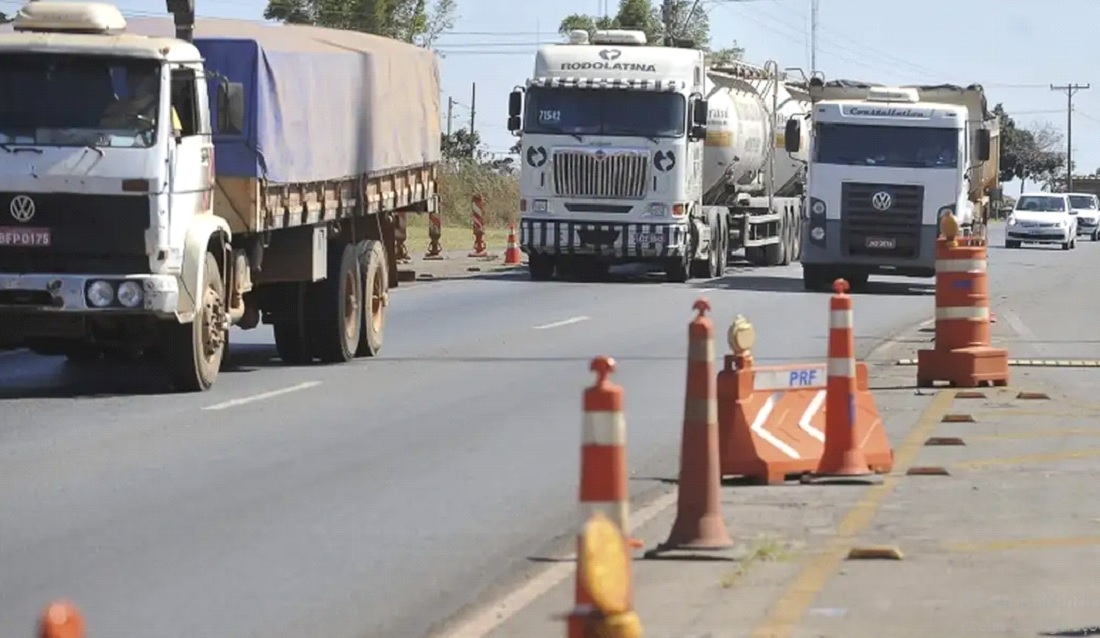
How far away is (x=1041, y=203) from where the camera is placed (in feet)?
214

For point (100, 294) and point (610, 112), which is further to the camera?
point (610, 112)

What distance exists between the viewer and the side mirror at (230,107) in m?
16.6

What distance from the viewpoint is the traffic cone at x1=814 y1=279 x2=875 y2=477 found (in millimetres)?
11586

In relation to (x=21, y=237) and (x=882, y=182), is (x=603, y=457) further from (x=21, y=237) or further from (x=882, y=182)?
(x=882, y=182)

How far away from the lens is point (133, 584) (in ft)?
29.2

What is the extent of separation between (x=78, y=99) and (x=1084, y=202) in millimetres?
72209

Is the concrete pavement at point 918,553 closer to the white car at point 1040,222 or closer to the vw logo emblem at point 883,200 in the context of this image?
the vw logo emblem at point 883,200

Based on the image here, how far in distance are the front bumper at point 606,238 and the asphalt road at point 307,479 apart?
40.1 feet

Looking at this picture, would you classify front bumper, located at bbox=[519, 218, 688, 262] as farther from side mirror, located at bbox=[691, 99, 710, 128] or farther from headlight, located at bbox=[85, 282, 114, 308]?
headlight, located at bbox=[85, 282, 114, 308]

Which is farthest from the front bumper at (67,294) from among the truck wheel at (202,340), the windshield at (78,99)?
the windshield at (78,99)

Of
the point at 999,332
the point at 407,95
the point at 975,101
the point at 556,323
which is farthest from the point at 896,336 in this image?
the point at 975,101

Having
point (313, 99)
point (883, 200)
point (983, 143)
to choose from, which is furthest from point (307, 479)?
point (983, 143)

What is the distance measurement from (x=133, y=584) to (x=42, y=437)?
16.6 ft

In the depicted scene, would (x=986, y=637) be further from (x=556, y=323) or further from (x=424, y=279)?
(x=424, y=279)
